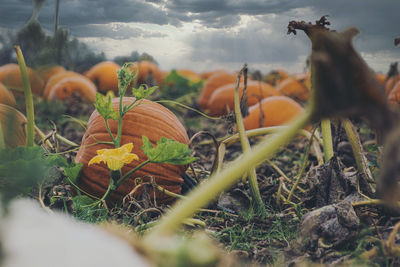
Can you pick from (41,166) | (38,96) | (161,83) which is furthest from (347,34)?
(161,83)

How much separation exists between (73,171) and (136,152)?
295 mm

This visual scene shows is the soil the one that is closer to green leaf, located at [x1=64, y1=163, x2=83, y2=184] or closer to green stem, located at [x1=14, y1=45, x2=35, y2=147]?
green leaf, located at [x1=64, y1=163, x2=83, y2=184]

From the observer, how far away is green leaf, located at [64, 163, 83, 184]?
1.88m

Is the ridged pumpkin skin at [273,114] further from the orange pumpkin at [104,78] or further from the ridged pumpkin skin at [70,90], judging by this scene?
the orange pumpkin at [104,78]

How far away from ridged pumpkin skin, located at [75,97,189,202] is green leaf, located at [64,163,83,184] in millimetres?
43

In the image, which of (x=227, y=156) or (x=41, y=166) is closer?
(x=41, y=166)

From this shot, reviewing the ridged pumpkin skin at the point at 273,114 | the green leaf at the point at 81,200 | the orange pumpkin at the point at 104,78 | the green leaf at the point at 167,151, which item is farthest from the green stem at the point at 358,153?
the orange pumpkin at the point at 104,78

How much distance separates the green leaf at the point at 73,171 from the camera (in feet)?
6.15

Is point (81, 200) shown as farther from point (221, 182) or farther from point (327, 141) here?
point (221, 182)

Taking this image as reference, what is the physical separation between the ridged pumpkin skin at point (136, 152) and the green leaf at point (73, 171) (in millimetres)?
43

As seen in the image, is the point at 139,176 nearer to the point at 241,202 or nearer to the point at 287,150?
the point at 241,202

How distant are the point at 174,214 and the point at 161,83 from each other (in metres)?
6.51

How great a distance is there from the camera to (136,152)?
6.15 ft

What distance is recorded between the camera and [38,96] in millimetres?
5590
